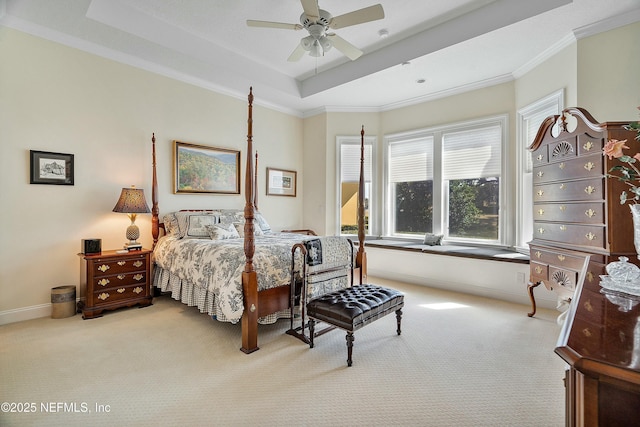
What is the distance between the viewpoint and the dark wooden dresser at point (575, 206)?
2270 mm

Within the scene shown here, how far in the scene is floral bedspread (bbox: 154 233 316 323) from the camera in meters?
2.57

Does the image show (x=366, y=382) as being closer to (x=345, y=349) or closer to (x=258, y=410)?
(x=345, y=349)

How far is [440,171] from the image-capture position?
16.5ft

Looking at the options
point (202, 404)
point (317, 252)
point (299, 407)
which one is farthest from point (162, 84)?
point (299, 407)

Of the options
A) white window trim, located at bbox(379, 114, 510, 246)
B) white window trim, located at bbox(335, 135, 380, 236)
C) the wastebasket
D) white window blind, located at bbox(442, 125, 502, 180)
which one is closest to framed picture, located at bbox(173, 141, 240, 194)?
the wastebasket

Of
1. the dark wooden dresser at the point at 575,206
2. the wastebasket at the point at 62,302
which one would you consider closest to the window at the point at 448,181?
the dark wooden dresser at the point at 575,206

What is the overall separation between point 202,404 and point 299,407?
0.61 metres

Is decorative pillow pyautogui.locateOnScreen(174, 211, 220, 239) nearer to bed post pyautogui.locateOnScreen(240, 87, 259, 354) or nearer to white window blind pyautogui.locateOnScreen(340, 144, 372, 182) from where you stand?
bed post pyautogui.locateOnScreen(240, 87, 259, 354)

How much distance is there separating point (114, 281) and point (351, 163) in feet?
13.7

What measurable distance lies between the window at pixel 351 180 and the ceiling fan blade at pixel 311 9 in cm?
305

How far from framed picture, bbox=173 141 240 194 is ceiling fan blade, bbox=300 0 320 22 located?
2.60 m

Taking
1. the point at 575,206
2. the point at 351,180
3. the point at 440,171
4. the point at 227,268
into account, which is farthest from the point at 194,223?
the point at 575,206

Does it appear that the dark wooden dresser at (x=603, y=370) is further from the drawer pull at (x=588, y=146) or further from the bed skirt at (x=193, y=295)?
the bed skirt at (x=193, y=295)

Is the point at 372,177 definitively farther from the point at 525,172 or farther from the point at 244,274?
the point at 244,274
